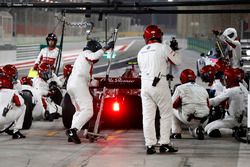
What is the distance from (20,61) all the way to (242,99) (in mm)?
19543

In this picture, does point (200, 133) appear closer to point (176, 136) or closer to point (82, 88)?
point (176, 136)

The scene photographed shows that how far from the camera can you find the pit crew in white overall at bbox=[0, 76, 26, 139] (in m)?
11.5

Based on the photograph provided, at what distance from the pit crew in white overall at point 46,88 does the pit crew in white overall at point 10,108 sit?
2452mm

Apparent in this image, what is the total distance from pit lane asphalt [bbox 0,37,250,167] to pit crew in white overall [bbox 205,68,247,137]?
0.99 feet

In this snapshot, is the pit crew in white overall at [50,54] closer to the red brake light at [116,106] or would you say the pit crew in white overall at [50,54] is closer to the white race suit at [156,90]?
the red brake light at [116,106]

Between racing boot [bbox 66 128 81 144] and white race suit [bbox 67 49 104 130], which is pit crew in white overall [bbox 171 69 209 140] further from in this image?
racing boot [bbox 66 128 81 144]

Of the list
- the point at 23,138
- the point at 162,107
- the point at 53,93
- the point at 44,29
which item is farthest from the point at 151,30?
the point at 44,29

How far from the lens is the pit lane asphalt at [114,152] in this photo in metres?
9.24

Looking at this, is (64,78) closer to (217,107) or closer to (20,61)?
(217,107)

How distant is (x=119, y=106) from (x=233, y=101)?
2.34 metres

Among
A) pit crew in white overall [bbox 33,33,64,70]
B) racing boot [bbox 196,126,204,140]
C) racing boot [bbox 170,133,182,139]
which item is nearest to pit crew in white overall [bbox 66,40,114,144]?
racing boot [bbox 170,133,182,139]

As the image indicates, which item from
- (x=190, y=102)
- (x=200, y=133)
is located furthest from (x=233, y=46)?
(x=200, y=133)

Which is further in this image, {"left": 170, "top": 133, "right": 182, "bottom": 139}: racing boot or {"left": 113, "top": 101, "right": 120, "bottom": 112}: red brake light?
{"left": 113, "top": 101, "right": 120, "bottom": 112}: red brake light

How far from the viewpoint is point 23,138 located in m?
11.6
